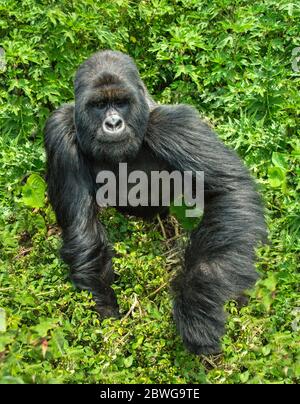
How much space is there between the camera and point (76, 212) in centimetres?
577

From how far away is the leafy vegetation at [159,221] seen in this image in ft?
14.9

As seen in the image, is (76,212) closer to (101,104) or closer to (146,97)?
(101,104)

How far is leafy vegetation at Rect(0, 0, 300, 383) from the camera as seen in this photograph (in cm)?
454

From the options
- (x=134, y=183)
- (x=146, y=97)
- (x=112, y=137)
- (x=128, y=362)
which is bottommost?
(x=128, y=362)

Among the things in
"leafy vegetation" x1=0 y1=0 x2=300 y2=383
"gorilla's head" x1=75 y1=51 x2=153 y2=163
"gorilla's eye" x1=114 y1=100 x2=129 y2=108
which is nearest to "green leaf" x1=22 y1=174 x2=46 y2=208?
"leafy vegetation" x1=0 y1=0 x2=300 y2=383

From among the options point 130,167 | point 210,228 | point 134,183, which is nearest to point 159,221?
point 134,183

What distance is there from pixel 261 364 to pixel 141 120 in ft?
6.70

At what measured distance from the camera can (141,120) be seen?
5797mm

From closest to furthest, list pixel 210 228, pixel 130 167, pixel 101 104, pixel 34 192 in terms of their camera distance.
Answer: pixel 210 228, pixel 101 104, pixel 130 167, pixel 34 192

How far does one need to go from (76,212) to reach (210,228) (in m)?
0.86

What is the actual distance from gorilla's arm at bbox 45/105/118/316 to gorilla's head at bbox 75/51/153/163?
159 millimetres

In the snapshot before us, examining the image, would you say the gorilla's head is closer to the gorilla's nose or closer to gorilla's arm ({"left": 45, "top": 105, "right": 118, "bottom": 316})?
the gorilla's nose

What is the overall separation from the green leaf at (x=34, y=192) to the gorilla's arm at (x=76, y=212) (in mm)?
304
